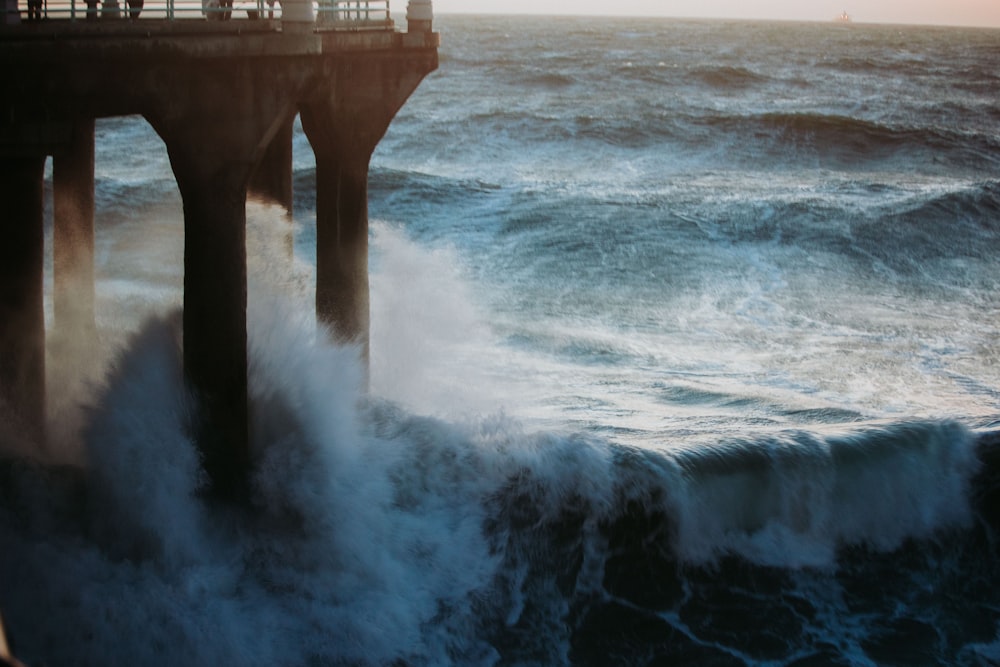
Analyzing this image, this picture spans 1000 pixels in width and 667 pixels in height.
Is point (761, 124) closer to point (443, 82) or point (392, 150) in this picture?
point (392, 150)

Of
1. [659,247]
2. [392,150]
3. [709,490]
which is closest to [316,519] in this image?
[709,490]

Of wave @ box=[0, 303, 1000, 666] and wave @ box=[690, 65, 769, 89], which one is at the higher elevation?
wave @ box=[690, 65, 769, 89]

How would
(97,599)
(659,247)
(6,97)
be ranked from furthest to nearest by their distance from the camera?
(659,247), (97,599), (6,97)

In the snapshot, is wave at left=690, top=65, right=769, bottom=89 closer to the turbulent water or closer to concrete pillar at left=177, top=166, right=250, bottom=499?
the turbulent water

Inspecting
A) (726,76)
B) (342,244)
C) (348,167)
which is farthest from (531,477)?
(726,76)

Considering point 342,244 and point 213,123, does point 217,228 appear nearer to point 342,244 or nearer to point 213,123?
point 213,123

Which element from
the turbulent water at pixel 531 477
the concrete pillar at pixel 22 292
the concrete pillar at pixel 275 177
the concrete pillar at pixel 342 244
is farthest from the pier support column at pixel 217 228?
the concrete pillar at pixel 275 177

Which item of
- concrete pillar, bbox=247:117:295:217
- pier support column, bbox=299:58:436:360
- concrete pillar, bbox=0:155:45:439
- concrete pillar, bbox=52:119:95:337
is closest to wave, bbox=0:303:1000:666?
pier support column, bbox=299:58:436:360
